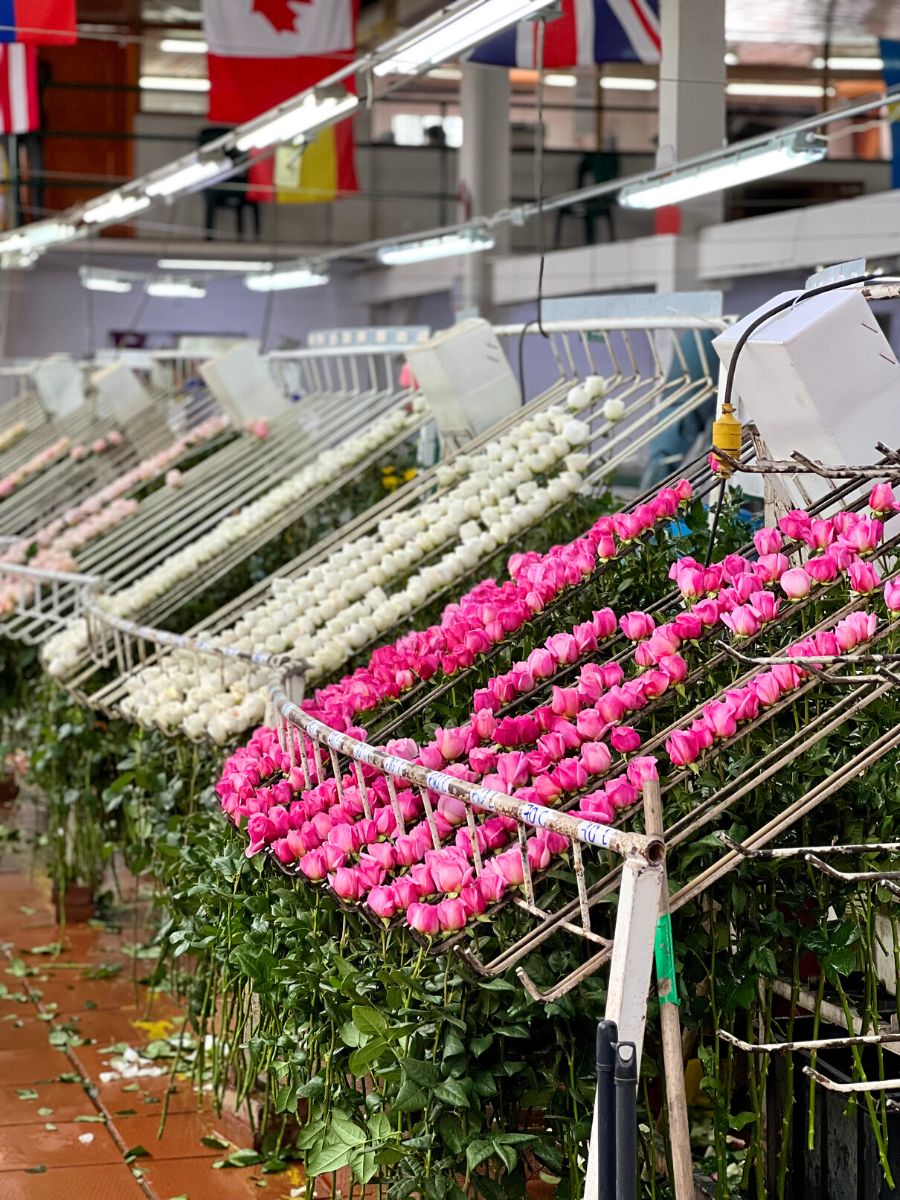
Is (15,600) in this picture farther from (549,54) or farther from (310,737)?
(310,737)

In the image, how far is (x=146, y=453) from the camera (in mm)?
8891

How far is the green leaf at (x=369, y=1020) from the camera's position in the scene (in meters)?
2.58

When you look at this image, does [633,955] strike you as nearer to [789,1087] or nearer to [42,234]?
[789,1087]

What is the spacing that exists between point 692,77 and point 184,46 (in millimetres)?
12998

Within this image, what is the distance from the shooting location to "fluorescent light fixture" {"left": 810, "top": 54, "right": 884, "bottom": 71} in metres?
11.6

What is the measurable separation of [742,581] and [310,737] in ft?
3.27

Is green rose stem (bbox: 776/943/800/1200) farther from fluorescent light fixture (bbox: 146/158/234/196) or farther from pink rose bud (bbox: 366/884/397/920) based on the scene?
fluorescent light fixture (bbox: 146/158/234/196)

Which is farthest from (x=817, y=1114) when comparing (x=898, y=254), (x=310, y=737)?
(x=898, y=254)

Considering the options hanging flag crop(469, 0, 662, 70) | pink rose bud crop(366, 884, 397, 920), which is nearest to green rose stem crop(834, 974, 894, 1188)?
pink rose bud crop(366, 884, 397, 920)

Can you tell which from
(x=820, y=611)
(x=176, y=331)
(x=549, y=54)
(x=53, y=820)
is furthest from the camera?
(x=176, y=331)

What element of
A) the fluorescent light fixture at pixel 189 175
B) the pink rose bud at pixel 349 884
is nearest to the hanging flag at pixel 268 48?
the fluorescent light fixture at pixel 189 175

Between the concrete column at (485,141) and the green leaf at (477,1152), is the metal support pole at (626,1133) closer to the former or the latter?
the green leaf at (477,1152)

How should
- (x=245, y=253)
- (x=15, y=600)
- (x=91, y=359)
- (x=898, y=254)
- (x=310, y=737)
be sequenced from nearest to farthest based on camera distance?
(x=310, y=737)
(x=15, y=600)
(x=898, y=254)
(x=91, y=359)
(x=245, y=253)

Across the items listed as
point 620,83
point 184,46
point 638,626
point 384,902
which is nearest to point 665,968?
point 384,902
